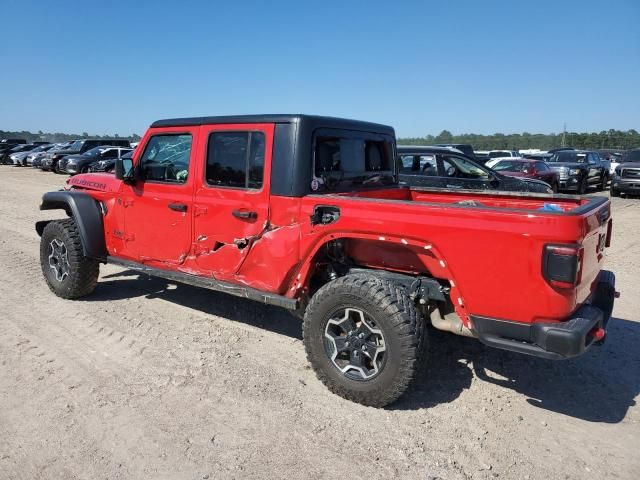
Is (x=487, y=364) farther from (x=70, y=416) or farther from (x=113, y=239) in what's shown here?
(x=113, y=239)

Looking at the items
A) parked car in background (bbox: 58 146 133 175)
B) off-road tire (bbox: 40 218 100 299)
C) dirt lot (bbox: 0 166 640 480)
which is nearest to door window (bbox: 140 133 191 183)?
off-road tire (bbox: 40 218 100 299)

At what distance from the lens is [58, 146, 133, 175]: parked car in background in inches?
931

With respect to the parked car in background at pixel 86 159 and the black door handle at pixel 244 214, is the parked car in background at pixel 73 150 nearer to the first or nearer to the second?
the parked car in background at pixel 86 159

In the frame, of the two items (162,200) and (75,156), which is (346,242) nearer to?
(162,200)

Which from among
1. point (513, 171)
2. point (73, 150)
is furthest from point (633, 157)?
point (73, 150)

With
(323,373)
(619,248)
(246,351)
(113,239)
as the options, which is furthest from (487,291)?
(619,248)

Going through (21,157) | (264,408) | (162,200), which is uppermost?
(21,157)

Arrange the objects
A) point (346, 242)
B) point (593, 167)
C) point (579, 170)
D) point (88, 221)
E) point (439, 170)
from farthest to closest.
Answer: point (593, 167)
point (579, 170)
point (439, 170)
point (88, 221)
point (346, 242)

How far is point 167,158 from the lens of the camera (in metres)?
4.70

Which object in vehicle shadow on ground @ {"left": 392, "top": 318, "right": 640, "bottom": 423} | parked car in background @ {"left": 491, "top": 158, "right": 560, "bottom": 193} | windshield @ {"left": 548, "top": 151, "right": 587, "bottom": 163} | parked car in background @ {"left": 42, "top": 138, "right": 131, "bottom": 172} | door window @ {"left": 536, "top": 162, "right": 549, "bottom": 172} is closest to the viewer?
vehicle shadow on ground @ {"left": 392, "top": 318, "right": 640, "bottom": 423}

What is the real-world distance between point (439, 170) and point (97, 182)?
24.0 feet

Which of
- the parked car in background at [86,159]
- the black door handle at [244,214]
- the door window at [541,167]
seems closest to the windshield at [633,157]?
the door window at [541,167]

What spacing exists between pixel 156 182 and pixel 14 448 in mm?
2523

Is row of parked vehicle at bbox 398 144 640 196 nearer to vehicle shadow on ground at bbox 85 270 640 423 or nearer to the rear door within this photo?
the rear door
